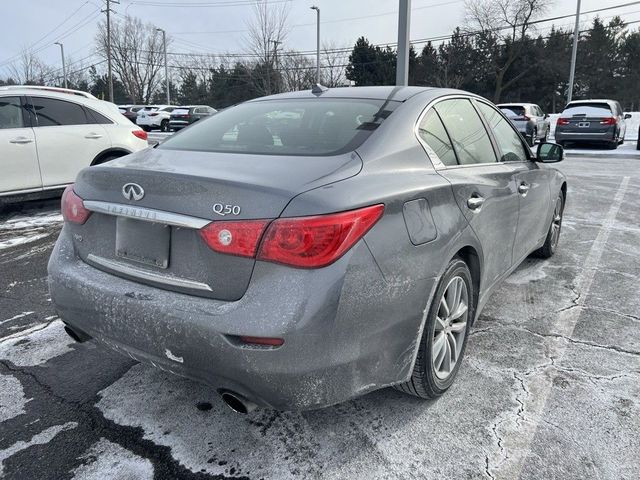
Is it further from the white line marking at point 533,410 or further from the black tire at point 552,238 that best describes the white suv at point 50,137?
the white line marking at point 533,410

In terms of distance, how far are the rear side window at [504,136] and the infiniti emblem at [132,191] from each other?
2.38 metres

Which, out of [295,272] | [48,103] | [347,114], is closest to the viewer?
[295,272]

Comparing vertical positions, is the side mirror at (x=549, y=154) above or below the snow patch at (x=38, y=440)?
above

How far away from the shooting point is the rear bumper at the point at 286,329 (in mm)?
1843

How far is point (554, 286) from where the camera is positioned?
14.1 feet

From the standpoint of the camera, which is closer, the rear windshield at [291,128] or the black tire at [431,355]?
the black tire at [431,355]

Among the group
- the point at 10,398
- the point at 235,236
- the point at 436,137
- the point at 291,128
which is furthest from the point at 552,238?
the point at 10,398

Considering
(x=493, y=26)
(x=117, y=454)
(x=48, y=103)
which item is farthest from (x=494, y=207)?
(x=493, y=26)

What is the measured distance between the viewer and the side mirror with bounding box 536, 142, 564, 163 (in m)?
4.18

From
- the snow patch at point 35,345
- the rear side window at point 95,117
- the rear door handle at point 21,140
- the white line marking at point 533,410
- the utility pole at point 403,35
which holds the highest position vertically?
the utility pole at point 403,35

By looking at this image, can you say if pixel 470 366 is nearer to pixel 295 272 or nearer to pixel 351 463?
pixel 351 463

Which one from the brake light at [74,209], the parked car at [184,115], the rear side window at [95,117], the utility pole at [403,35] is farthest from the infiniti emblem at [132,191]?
the parked car at [184,115]

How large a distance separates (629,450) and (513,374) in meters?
0.72

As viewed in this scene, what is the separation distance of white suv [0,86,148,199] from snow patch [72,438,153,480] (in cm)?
534
